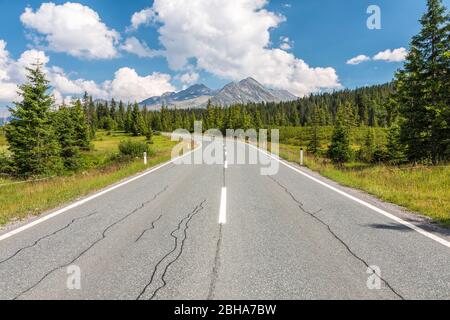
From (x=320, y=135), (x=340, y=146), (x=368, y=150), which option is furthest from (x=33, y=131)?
(x=320, y=135)

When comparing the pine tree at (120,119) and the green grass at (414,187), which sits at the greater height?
the pine tree at (120,119)

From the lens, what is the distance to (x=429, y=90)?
1944cm

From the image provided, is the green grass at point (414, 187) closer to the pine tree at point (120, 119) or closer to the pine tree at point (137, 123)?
the pine tree at point (137, 123)

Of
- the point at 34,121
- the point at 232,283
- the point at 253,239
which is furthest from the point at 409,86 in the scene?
the point at 34,121

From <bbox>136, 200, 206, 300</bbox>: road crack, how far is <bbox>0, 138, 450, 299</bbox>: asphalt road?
0.05 feet

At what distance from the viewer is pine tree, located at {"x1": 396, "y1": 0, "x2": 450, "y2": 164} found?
1898 centimetres

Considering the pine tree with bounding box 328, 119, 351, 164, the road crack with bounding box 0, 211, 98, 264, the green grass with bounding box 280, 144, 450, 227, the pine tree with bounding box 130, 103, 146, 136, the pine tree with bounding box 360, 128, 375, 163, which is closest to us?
the road crack with bounding box 0, 211, 98, 264

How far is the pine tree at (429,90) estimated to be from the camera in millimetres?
18984

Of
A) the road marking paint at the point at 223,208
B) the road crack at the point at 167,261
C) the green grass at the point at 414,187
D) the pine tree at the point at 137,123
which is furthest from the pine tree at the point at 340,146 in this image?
the pine tree at the point at 137,123

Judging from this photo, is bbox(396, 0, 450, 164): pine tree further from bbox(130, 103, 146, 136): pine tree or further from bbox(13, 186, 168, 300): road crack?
bbox(130, 103, 146, 136): pine tree

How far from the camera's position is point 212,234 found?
17.2 ft

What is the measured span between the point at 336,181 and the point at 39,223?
32.9 ft

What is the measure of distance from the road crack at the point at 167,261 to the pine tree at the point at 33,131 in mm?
26445

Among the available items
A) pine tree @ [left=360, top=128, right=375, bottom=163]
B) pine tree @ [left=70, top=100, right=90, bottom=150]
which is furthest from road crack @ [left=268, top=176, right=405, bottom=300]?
pine tree @ [left=70, top=100, right=90, bottom=150]
